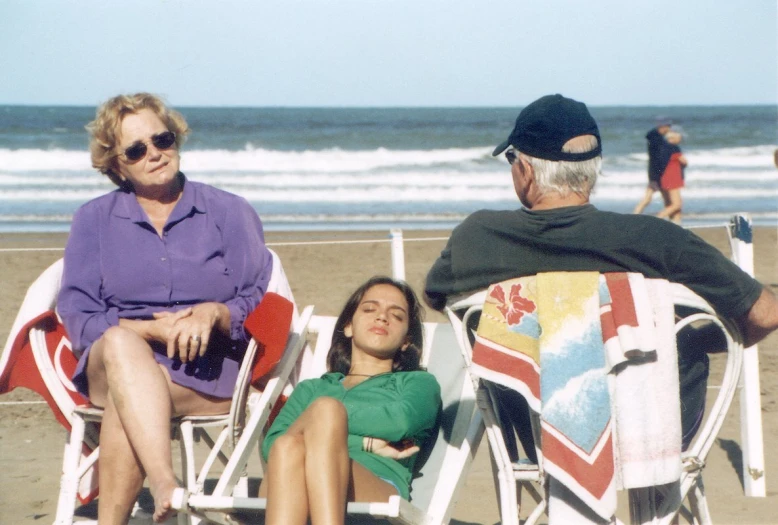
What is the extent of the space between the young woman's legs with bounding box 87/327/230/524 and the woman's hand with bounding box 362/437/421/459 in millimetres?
553

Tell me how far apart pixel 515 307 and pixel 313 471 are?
648 mm

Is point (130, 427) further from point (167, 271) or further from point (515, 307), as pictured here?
point (515, 307)

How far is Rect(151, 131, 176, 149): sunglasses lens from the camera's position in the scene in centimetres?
353

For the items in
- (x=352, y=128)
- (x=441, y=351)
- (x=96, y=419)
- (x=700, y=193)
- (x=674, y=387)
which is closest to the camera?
(x=674, y=387)

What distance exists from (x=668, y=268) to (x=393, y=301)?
1037mm

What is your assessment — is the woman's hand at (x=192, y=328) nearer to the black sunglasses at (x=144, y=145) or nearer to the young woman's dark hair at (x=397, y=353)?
the young woman's dark hair at (x=397, y=353)

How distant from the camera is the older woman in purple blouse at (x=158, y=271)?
3297 mm

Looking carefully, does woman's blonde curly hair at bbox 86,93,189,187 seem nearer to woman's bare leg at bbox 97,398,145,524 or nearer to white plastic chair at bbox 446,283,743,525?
woman's bare leg at bbox 97,398,145,524

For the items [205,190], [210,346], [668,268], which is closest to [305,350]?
[210,346]

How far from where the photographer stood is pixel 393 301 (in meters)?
3.46

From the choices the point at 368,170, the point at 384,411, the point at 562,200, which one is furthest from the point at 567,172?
the point at 368,170

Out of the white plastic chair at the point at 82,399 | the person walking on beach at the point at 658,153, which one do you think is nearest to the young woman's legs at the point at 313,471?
the white plastic chair at the point at 82,399

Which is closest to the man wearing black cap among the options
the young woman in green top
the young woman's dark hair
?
the young woman in green top

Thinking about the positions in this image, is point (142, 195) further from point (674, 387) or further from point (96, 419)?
point (674, 387)
